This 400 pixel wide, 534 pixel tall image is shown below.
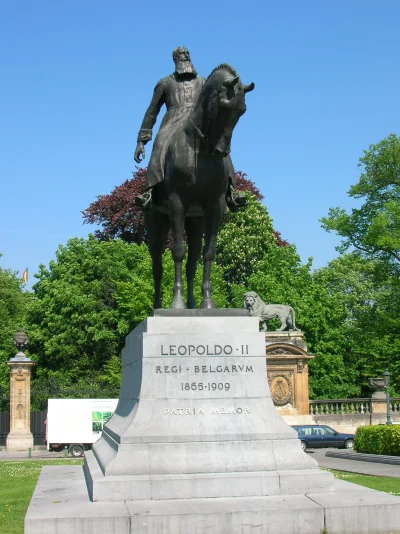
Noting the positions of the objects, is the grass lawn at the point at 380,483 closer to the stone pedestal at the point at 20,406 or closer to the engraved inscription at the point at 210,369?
the engraved inscription at the point at 210,369

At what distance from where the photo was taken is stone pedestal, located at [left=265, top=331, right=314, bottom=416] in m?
37.2

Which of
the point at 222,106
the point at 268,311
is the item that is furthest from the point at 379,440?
the point at 222,106

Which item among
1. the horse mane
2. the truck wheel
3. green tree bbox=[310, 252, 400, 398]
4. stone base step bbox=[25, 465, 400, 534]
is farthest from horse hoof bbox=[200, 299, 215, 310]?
green tree bbox=[310, 252, 400, 398]

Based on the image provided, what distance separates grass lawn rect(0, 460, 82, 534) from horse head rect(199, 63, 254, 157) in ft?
16.2

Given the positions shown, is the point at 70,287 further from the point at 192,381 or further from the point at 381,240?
the point at 192,381

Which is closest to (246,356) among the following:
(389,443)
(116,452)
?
(116,452)

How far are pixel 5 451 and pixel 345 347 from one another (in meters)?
25.8

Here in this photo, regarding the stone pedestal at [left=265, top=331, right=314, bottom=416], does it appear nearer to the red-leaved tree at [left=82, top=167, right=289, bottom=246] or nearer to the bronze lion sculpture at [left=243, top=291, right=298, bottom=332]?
the bronze lion sculpture at [left=243, top=291, right=298, bottom=332]

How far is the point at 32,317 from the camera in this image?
4559 cm

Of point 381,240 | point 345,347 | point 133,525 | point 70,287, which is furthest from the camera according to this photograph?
point 345,347

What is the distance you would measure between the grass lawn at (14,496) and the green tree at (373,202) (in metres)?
26.7

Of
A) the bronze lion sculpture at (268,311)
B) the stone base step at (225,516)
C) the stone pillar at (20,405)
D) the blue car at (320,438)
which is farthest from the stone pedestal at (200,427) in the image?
the bronze lion sculpture at (268,311)

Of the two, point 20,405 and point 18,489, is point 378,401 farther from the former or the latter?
point 18,489

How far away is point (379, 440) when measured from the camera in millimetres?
25828
